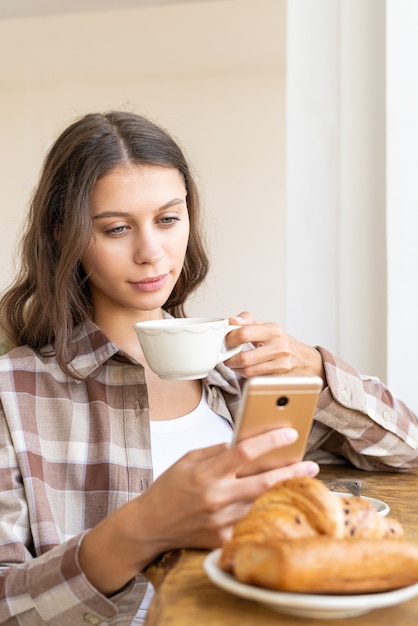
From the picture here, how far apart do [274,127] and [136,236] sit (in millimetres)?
5433

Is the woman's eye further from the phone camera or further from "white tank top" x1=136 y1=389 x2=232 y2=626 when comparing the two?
the phone camera

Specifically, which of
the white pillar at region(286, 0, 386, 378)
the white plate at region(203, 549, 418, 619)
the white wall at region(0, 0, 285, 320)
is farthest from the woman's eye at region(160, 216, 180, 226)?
the white wall at region(0, 0, 285, 320)

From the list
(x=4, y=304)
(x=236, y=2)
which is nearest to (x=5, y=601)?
(x=4, y=304)

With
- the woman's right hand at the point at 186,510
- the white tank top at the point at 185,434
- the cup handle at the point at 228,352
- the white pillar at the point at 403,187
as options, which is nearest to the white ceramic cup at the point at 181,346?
the cup handle at the point at 228,352

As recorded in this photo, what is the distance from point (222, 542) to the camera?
0.87 meters

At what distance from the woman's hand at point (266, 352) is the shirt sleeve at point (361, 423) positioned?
6 cm

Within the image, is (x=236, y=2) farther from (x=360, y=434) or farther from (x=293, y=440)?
(x=293, y=440)

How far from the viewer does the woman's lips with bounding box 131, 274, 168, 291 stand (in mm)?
1402

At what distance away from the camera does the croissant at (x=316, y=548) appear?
0.65 metres

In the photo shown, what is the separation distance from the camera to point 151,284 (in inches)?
55.3

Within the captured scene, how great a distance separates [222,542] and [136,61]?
5784 millimetres

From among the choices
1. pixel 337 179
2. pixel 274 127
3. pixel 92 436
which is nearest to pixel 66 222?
pixel 92 436

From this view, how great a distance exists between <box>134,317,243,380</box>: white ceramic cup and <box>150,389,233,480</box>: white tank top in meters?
0.33

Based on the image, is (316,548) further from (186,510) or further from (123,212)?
(123,212)
